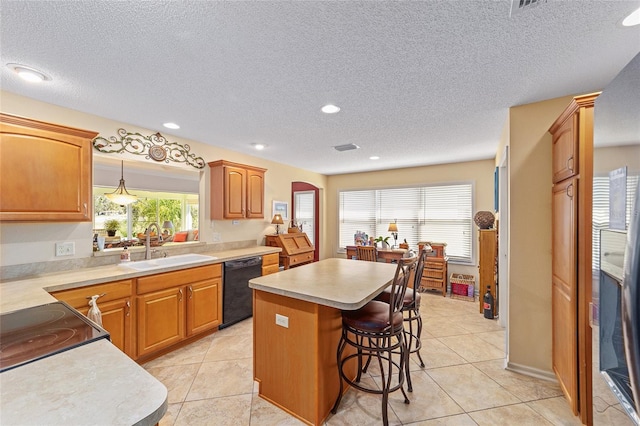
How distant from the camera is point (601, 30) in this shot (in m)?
1.43

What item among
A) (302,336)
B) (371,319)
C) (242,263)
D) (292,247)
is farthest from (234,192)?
(371,319)

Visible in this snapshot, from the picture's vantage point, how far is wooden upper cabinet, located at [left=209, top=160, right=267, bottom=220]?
3.61 m

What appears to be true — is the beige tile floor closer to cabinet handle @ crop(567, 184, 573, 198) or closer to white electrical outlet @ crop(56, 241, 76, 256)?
white electrical outlet @ crop(56, 241, 76, 256)

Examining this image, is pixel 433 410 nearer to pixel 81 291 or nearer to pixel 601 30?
pixel 601 30

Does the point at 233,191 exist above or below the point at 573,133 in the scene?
below

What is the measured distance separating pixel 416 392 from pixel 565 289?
1.36m

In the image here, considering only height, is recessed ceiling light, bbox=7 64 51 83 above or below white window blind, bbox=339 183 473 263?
above

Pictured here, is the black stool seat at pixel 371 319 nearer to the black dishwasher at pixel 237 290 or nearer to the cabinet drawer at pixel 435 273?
the black dishwasher at pixel 237 290

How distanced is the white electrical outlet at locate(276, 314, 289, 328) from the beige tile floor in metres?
0.64

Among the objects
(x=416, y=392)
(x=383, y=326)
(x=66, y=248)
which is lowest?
(x=416, y=392)

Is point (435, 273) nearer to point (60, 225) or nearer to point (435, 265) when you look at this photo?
point (435, 265)

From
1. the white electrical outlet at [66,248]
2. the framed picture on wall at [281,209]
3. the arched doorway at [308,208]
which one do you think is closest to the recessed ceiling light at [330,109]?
the framed picture on wall at [281,209]

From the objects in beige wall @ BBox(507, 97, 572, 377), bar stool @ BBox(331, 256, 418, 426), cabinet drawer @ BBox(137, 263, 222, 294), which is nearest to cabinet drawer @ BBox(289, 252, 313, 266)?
cabinet drawer @ BBox(137, 263, 222, 294)

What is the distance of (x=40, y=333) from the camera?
3.65ft
